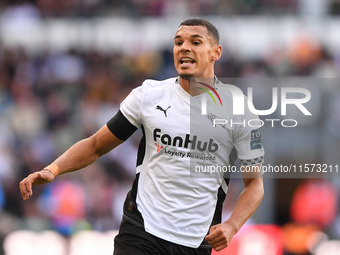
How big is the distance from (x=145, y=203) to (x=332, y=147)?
17.6ft

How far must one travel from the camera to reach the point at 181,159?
3.55m

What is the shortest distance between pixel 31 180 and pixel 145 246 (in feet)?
2.96

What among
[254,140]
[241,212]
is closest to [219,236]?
[241,212]

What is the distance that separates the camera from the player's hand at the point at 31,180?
132 inches

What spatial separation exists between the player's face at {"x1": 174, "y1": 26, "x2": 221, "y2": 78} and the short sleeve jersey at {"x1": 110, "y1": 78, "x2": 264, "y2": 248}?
22cm

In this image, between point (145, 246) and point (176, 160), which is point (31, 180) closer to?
point (145, 246)

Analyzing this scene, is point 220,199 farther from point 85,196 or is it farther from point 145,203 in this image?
point 85,196

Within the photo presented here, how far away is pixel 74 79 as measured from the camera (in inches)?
404

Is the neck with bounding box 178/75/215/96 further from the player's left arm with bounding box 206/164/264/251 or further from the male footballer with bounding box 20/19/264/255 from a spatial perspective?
the player's left arm with bounding box 206/164/264/251

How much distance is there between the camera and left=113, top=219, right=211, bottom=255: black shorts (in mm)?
3479

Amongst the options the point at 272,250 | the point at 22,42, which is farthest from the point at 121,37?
the point at 272,250

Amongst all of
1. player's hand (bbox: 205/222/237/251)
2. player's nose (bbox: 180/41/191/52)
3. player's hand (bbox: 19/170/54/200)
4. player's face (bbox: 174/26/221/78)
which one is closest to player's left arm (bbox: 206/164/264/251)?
player's hand (bbox: 205/222/237/251)

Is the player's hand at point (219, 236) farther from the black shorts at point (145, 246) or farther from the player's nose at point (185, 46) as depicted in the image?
the player's nose at point (185, 46)

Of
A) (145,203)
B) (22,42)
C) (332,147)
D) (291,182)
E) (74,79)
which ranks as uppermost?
(22,42)
